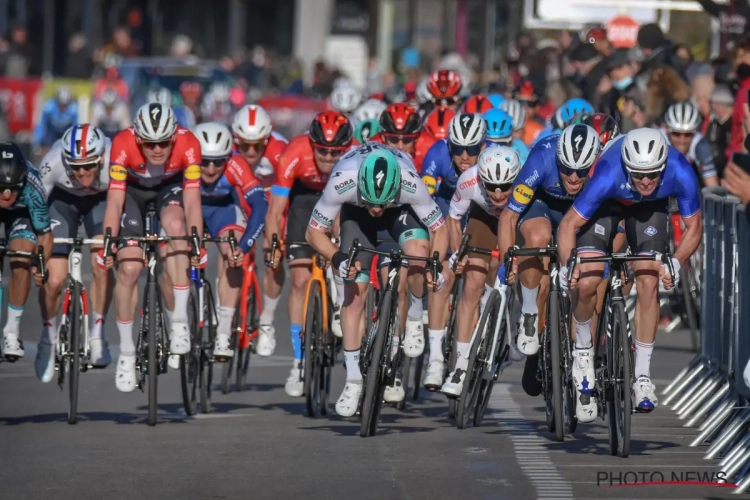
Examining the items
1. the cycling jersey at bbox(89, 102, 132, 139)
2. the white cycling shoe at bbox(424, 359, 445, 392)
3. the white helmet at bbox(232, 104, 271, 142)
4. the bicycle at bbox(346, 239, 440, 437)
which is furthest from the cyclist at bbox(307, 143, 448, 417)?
the cycling jersey at bbox(89, 102, 132, 139)

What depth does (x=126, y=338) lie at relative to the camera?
1174 cm

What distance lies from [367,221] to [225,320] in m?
1.92

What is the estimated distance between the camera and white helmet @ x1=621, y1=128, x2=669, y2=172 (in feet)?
32.3

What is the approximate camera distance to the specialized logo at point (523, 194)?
35.8 feet

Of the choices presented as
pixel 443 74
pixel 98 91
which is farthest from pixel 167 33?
pixel 443 74

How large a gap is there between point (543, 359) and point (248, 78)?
95.1ft

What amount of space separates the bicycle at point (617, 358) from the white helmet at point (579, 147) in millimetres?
682

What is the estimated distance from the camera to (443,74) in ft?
51.1

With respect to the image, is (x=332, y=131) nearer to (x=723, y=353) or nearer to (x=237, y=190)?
(x=237, y=190)

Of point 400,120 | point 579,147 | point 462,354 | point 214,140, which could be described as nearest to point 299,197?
point 214,140

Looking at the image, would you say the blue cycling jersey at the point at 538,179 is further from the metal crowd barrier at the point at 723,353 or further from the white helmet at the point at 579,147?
the metal crowd barrier at the point at 723,353

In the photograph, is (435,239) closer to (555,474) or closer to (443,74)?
(555,474)

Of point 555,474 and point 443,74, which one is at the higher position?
point 443,74

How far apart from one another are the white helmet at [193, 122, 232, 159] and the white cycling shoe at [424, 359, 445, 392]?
229cm
